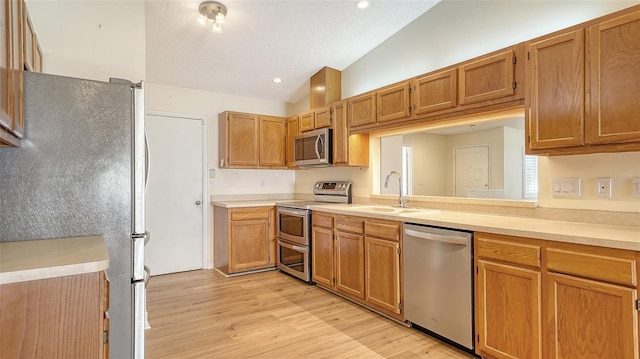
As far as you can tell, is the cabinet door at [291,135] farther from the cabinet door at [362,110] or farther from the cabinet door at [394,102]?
the cabinet door at [394,102]

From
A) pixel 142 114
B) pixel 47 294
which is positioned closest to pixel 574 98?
pixel 142 114

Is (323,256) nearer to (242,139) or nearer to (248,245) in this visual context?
(248,245)

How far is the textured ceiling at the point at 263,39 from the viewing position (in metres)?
3.00

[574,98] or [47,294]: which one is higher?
[574,98]

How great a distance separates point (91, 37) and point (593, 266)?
343cm

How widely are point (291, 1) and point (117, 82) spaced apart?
5.79ft

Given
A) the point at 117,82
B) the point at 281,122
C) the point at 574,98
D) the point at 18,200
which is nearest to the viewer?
the point at 18,200

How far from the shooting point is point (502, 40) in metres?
2.64

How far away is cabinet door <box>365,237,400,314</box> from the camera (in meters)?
2.72

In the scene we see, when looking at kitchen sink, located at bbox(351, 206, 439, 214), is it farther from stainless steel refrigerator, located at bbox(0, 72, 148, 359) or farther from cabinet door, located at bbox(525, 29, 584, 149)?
stainless steel refrigerator, located at bbox(0, 72, 148, 359)

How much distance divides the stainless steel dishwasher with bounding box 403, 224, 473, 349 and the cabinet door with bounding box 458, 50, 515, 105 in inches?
40.0

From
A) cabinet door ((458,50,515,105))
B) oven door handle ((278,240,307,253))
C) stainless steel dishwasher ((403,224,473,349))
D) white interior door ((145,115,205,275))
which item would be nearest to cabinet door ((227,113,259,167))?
white interior door ((145,115,205,275))

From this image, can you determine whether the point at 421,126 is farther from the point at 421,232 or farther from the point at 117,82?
the point at 117,82

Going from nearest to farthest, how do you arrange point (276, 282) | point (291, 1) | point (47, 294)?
1. point (47, 294)
2. point (291, 1)
3. point (276, 282)
